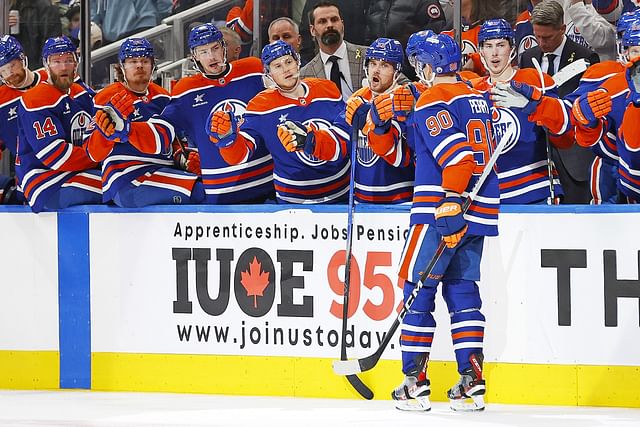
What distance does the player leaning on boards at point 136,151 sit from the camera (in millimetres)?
6035

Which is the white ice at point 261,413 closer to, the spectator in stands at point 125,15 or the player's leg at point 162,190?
the player's leg at point 162,190

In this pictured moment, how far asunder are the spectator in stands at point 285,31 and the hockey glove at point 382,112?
4.51ft

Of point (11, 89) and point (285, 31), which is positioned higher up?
point (285, 31)

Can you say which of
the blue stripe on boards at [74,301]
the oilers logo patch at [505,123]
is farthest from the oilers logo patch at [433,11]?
the blue stripe on boards at [74,301]

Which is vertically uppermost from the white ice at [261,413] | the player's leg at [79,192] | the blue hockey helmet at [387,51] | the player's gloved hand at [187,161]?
the blue hockey helmet at [387,51]

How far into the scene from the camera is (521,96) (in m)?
5.61

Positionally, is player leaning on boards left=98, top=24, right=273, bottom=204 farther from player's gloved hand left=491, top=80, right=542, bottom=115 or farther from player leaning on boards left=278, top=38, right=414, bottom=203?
player's gloved hand left=491, top=80, right=542, bottom=115

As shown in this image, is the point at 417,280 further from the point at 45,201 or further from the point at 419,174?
the point at 45,201

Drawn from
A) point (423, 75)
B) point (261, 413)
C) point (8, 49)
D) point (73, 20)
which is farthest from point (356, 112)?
point (73, 20)

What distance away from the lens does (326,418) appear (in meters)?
5.25

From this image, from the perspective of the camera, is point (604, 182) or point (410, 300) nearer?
point (410, 300)

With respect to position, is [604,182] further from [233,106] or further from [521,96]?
[233,106]

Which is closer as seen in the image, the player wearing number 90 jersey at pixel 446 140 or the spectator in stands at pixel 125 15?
the player wearing number 90 jersey at pixel 446 140

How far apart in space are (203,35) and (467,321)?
185 cm
